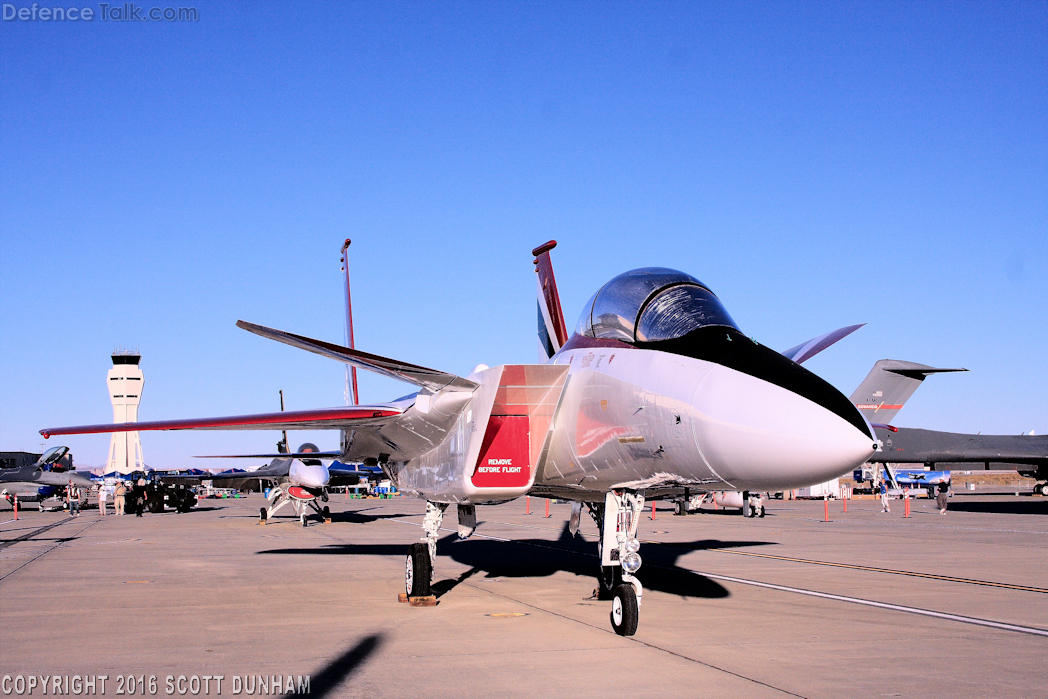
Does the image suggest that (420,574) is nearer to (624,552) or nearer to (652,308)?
(624,552)

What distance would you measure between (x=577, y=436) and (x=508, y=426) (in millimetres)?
929

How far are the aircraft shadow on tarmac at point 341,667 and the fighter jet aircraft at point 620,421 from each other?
1640 mm

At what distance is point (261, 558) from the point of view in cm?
1614

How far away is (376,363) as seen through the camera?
804 centimetres

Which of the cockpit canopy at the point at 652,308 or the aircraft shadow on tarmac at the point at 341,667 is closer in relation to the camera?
the aircraft shadow on tarmac at the point at 341,667

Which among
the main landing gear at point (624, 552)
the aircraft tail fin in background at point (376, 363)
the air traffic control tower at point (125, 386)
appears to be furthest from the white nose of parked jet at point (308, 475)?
the air traffic control tower at point (125, 386)

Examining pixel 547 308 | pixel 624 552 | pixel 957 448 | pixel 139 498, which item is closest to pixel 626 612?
pixel 624 552

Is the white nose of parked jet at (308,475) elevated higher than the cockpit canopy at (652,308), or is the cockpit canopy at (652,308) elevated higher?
the cockpit canopy at (652,308)

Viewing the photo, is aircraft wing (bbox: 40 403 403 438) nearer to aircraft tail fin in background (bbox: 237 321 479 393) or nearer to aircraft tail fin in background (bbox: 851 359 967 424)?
aircraft tail fin in background (bbox: 237 321 479 393)

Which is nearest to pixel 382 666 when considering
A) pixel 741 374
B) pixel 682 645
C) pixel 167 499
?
pixel 682 645

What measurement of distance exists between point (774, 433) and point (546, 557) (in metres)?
10.9

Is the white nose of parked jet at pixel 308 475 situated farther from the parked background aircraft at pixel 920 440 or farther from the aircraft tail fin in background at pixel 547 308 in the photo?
the parked background aircraft at pixel 920 440

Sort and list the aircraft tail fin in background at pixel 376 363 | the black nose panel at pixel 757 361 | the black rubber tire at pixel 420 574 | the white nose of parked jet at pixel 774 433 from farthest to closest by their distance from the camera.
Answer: the black rubber tire at pixel 420 574, the aircraft tail fin in background at pixel 376 363, the black nose panel at pixel 757 361, the white nose of parked jet at pixel 774 433

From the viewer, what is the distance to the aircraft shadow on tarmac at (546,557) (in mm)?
11234
